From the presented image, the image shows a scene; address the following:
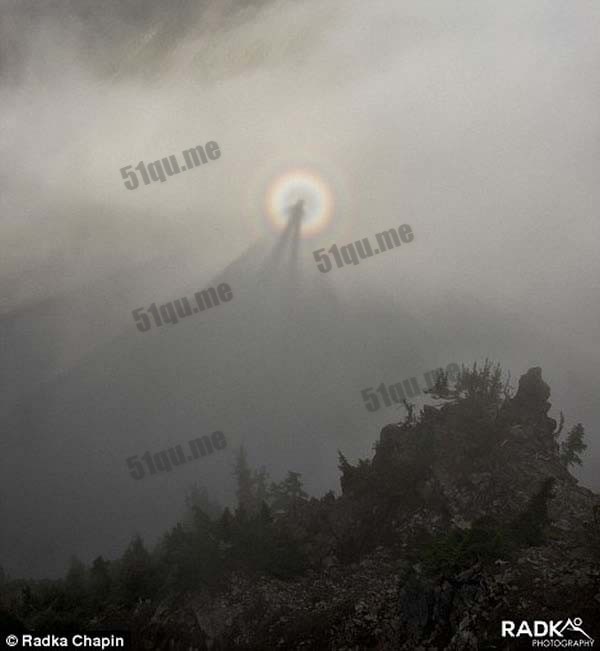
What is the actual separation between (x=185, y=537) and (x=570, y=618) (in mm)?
31456

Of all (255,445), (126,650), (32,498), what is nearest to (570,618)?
(126,650)

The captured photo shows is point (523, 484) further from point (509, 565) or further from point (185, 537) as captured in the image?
point (185, 537)

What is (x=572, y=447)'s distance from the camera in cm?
5434

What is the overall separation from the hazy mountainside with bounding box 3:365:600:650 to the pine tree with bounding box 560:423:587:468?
8.9 inches

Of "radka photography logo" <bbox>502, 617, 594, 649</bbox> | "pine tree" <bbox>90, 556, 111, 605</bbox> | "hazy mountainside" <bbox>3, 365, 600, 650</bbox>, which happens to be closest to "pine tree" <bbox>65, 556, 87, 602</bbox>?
"hazy mountainside" <bbox>3, 365, 600, 650</bbox>

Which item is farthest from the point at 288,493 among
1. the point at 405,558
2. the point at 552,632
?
the point at 552,632

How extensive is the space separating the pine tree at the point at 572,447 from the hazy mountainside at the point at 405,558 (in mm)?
225

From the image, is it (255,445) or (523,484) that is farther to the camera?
(255,445)

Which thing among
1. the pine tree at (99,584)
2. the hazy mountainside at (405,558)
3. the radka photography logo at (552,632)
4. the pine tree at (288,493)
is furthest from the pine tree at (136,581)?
the radka photography logo at (552,632)

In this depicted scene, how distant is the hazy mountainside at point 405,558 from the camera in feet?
105

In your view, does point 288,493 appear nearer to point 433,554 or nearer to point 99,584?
point 99,584

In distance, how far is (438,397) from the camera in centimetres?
5484

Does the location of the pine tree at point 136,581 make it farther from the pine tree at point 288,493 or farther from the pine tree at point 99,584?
the pine tree at point 288,493

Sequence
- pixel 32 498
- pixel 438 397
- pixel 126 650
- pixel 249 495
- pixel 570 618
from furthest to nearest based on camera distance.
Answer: pixel 32 498 → pixel 249 495 → pixel 438 397 → pixel 126 650 → pixel 570 618
